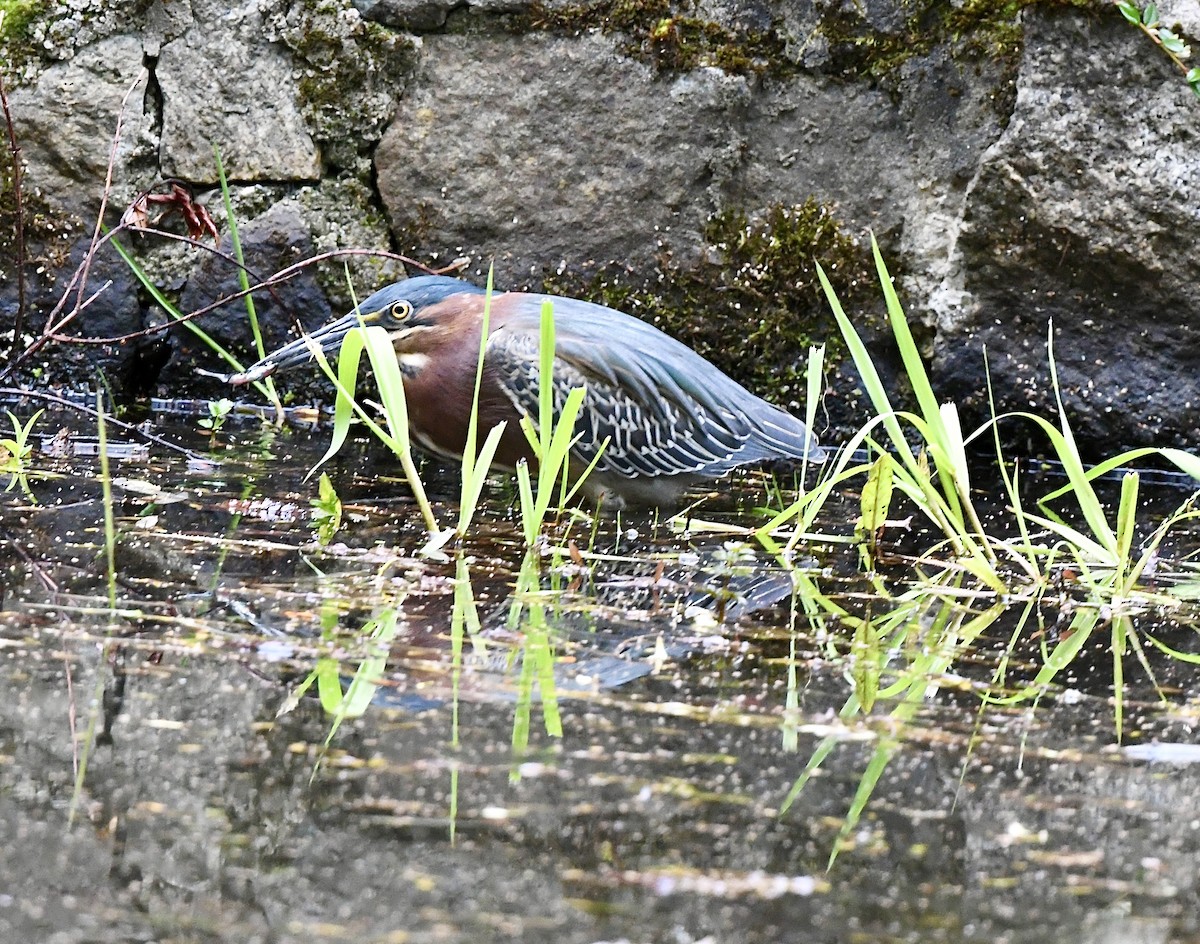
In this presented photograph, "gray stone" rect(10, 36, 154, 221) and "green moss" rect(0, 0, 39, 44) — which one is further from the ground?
"green moss" rect(0, 0, 39, 44)

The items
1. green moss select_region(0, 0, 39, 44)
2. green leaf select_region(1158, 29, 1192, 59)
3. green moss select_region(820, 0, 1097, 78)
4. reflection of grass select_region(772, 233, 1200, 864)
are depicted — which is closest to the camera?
reflection of grass select_region(772, 233, 1200, 864)

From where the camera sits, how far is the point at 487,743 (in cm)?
188

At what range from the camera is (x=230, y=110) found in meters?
5.12

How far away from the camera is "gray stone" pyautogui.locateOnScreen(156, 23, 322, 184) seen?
5125 mm

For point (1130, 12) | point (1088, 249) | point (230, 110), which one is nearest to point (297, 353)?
point (230, 110)

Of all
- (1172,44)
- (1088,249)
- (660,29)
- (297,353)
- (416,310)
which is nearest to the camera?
(297,353)

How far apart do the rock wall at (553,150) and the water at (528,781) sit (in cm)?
244

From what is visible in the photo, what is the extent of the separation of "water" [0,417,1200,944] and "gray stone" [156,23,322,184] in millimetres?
2563

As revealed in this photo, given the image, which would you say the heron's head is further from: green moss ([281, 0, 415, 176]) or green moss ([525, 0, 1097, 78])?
green moss ([525, 0, 1097, 78])

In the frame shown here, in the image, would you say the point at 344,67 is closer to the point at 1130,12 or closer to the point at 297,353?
the point at 297,353

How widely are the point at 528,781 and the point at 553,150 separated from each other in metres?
3.65

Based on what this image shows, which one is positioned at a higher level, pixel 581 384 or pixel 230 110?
pixel 230 110

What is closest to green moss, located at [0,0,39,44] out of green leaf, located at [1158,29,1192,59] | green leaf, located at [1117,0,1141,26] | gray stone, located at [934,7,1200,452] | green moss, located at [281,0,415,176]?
green moss, located at [281,0,415,176]

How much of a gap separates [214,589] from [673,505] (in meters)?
1.96
